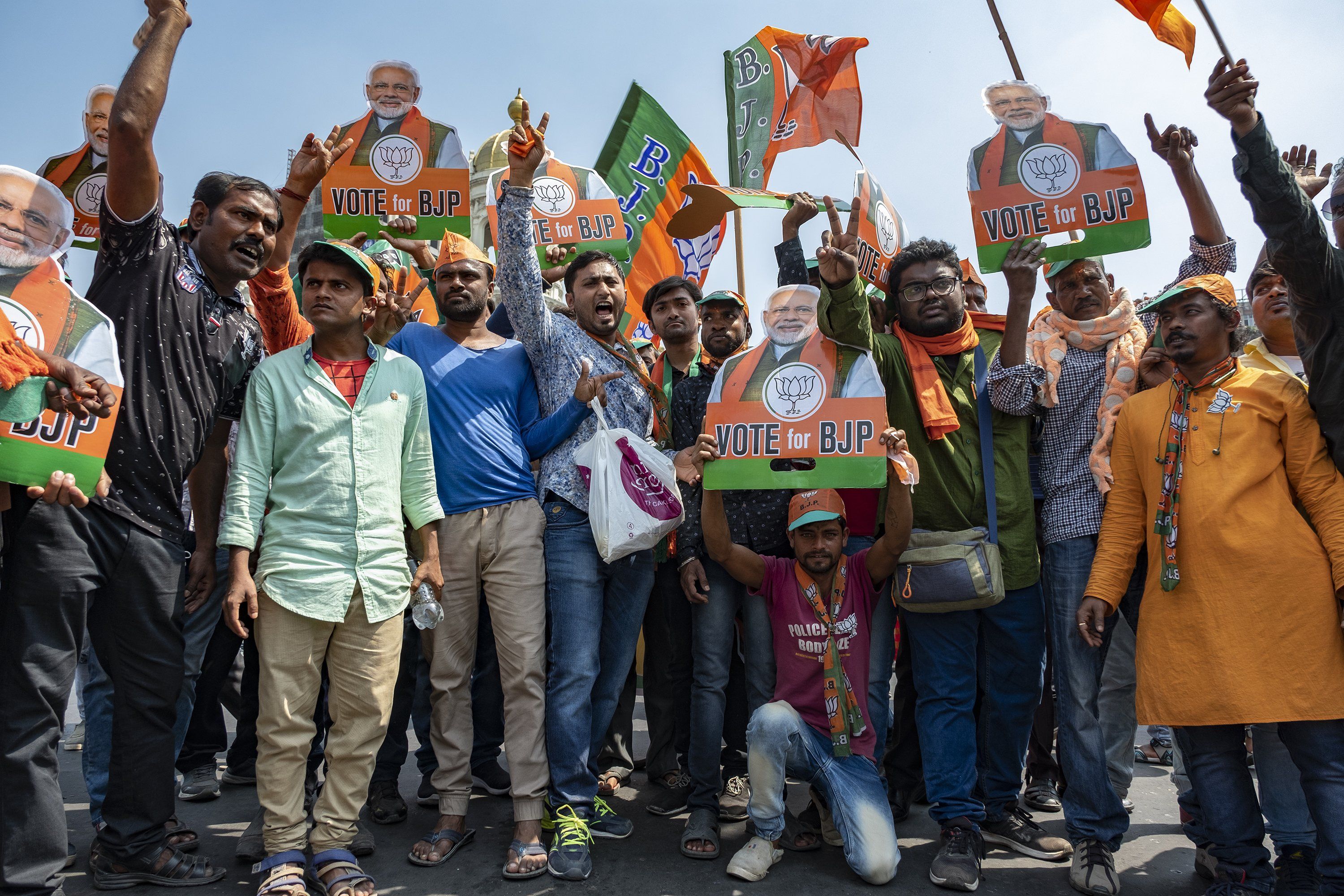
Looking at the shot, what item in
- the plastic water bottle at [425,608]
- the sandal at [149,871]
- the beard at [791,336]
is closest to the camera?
the sandal at [149,871]

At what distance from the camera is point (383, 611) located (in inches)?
131

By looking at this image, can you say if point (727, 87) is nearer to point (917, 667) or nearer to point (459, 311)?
point (459, 311)

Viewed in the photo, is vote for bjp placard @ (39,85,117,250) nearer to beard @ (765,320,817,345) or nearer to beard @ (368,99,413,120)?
beard @ (368,99,413,120)

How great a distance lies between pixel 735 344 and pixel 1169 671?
7.72 ft

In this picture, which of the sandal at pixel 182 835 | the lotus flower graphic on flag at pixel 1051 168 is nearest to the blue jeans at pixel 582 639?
the sandal at pixel 182 835

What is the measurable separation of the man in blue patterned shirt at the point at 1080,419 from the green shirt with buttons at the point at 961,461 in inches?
4.1

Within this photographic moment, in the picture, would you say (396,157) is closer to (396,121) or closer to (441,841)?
(396,121)

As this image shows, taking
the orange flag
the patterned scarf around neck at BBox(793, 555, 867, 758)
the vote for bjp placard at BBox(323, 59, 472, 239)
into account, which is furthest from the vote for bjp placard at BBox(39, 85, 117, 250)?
the orange flag

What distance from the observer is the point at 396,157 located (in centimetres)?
489

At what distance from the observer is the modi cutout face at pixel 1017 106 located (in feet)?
13.3

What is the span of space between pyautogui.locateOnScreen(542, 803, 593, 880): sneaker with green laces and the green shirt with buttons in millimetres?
1870

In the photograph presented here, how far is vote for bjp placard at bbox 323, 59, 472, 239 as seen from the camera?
4.86 metres

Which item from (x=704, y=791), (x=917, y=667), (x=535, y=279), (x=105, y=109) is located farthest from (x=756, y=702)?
(x=105, y=109)

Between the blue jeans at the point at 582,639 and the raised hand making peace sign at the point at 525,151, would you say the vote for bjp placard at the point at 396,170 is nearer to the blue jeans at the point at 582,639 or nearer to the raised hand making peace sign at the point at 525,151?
the raised hand making peace sign at the point at 525,151
